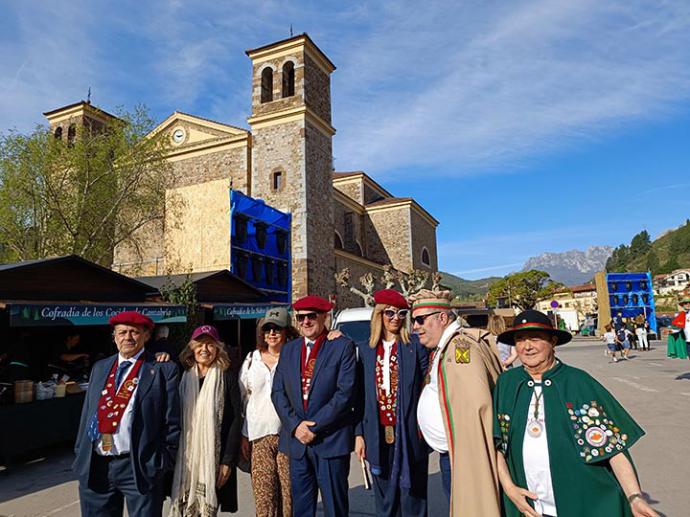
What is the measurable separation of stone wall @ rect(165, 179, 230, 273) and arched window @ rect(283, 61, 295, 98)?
23.0ft

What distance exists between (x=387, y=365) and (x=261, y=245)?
17.0 m

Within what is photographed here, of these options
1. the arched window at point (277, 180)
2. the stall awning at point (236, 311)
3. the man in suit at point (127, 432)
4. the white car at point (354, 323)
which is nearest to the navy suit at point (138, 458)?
the man in suit at point (127, 432)

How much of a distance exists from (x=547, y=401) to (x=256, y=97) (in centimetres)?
2336

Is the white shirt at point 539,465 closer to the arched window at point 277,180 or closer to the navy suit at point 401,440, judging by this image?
the navy suit at point 401,440

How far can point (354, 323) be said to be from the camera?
33.2ft

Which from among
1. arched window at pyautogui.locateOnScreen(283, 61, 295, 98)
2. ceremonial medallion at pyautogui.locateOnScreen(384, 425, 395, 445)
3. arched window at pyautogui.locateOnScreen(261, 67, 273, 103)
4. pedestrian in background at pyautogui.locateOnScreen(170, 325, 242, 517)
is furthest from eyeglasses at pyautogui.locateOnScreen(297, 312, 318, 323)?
arched window at pyautogui.locateOnScreen(261, 67, 273, 103)

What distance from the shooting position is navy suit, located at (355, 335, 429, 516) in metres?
3.04

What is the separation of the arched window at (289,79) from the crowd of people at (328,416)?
21422mm

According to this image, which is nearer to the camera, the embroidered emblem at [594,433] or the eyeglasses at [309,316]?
the embroidered emblem at [594,433]

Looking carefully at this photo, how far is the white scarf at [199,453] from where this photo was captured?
10.2 ft

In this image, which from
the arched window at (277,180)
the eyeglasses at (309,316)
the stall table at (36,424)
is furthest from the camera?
the arched window at (277,180)

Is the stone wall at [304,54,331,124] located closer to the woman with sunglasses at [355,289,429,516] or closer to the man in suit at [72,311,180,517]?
the woman with sunglasses at [355,289,429,516]

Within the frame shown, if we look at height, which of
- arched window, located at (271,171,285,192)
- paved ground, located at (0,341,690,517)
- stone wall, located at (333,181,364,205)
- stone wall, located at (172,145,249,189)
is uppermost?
stone wall, located at (333,181,364,205)

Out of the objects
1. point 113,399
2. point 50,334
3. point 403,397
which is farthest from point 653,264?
point 113,399
